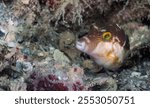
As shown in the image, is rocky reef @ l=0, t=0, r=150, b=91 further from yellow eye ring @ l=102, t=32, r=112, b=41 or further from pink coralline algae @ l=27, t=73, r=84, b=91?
yellow eye ring @ l=102, t=32, r=112, b=41

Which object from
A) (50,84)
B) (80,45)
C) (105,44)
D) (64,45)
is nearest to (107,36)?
(105,44)

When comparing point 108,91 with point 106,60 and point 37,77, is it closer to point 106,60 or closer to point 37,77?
point 106,60

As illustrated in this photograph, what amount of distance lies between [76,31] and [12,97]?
3.32ft

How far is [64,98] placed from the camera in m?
3.17

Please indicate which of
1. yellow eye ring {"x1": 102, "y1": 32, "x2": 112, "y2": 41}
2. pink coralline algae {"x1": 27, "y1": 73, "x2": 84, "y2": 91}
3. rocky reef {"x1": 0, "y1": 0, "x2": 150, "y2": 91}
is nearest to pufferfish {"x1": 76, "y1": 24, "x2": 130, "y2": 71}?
yellow eye ring {"x1": 102, "y1": 32, "x2": 112, "y2": 41}

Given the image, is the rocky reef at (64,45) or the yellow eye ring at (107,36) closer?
the rocky reef at (64,45)

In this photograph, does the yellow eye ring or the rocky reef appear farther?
the yellow eye ring

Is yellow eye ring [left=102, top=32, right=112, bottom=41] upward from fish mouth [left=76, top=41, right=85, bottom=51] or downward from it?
upward

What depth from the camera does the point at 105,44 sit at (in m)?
3.45

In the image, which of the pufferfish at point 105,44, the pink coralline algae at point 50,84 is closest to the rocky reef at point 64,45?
the pink coralline algae at point 50,84

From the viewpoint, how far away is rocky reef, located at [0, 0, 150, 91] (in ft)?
10.6

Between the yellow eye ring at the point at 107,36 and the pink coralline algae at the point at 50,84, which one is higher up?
the yellow eye ring at the point at 107,36

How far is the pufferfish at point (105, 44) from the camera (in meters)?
3.42

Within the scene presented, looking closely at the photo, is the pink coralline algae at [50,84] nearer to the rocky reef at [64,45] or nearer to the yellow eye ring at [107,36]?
the rocky reef at [64,45]
